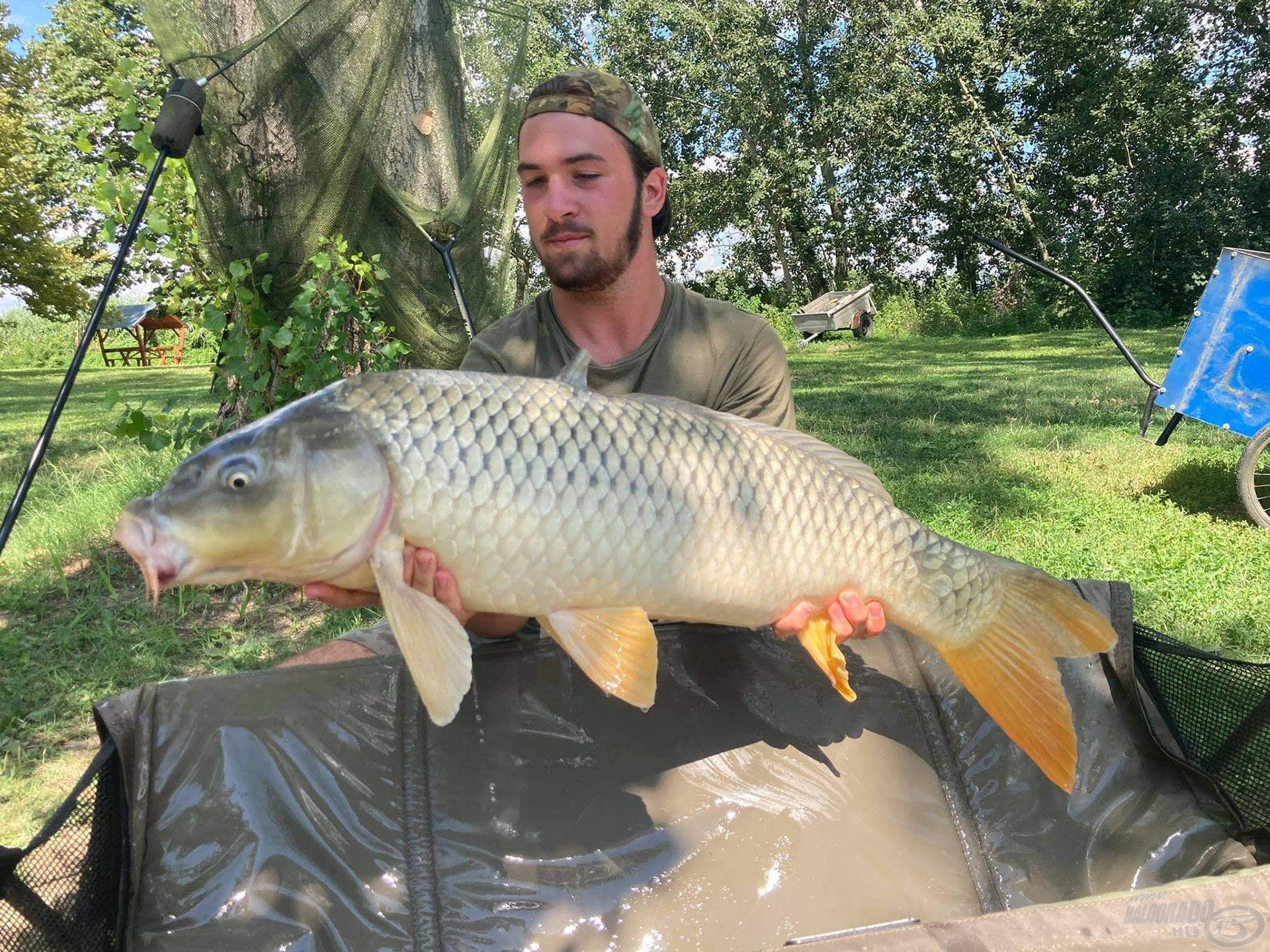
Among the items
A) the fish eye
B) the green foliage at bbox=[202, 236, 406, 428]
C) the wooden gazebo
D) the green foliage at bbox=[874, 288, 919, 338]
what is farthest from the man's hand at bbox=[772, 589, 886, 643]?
the wooden gazebo

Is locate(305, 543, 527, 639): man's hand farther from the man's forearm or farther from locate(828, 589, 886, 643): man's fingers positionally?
locate(828, 589, 886, 643): man's fingers

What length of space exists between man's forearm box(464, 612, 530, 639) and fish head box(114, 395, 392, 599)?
521mm

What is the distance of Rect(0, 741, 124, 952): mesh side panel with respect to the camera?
3.75 ft

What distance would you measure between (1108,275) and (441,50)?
13163 mm

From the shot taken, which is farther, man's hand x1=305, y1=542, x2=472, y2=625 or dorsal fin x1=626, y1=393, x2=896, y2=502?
dorsal fin x1=626, y1=393, x2=896, y2=502

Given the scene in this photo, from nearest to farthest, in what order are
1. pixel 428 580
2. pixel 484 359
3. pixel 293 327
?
pixel 428 580, pixel 484 359, pixel 293 327

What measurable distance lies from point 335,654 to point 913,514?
203 centimetres

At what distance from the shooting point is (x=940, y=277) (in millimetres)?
16703

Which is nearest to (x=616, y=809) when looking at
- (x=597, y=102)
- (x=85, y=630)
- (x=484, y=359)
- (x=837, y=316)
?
(x=484, y=359)

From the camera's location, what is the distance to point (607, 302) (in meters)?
1.79

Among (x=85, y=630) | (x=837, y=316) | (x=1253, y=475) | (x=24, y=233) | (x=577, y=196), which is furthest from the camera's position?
(x=24, y=233)

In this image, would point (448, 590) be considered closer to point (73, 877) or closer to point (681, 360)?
point (73, 877)

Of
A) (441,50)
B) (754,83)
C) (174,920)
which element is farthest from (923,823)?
(754,83)

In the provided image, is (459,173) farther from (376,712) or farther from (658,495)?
(658,495)
